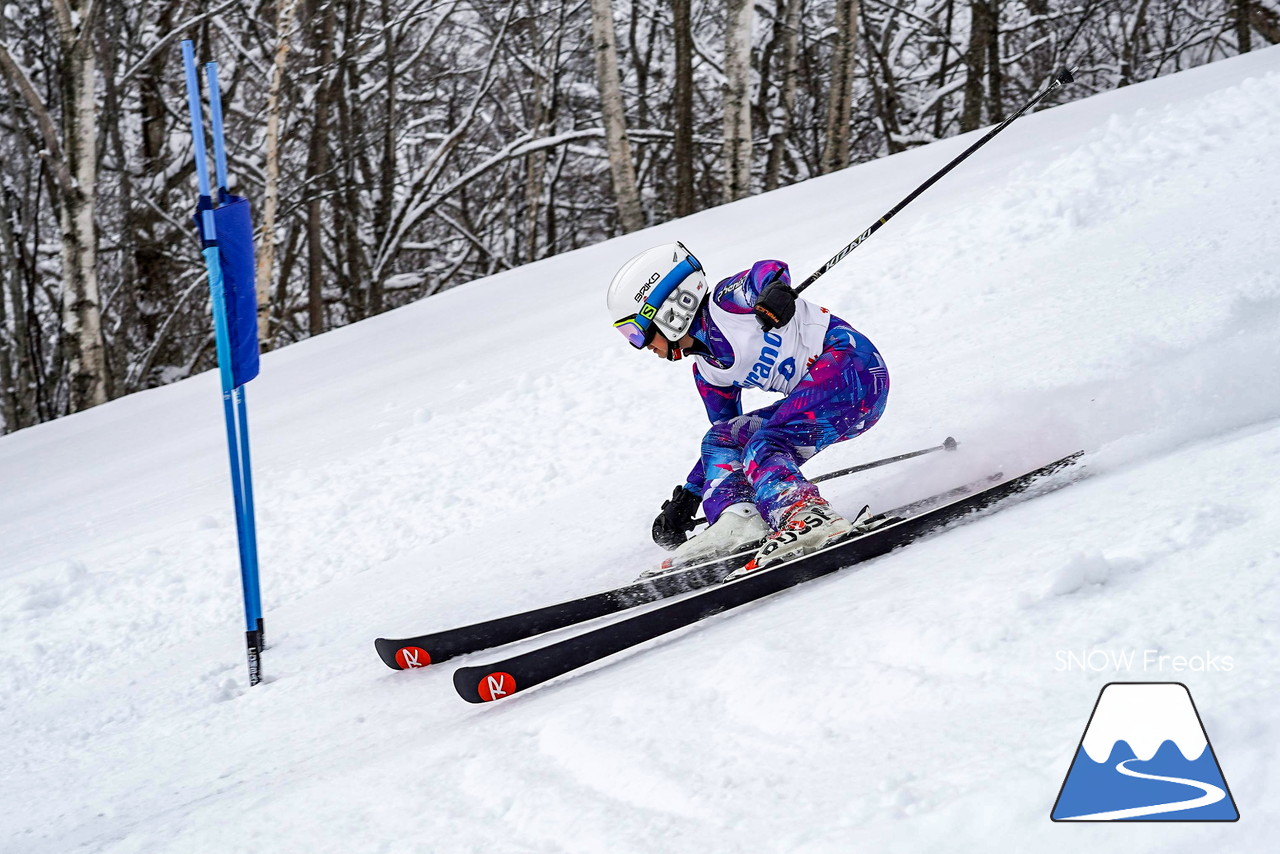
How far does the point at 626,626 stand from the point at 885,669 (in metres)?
1.01

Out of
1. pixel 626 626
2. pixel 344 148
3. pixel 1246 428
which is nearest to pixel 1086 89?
pixel 344 148

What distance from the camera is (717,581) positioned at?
3.50m

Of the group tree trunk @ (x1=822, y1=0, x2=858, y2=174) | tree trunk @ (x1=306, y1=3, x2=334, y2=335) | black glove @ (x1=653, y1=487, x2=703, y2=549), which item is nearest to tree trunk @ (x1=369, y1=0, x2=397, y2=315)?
tree trunk @ (x1=306, y1=3, x2=334, y2=335)

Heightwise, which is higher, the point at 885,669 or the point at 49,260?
the point at 49,260

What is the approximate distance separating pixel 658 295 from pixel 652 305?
→ 0.04m

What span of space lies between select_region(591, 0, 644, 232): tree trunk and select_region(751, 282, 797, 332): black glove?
7629 millimetres

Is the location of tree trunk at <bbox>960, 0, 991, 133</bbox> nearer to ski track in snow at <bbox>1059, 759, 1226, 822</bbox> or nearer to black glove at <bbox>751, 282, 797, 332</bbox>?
black glove at <bbox>751, 282, 797, 332</bbox>

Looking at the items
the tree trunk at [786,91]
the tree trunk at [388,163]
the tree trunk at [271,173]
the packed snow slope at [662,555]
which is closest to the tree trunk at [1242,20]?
the packed snow slope at [662,555]

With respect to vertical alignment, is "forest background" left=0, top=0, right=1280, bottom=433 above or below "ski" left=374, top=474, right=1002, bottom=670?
above

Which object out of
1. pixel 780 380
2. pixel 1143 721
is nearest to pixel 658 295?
pixel 780 380

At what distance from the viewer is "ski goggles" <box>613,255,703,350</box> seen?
367cm

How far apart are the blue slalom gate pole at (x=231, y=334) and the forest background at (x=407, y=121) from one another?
5.93 meters

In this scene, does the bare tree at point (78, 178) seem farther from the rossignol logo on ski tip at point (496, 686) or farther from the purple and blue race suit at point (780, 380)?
→ the rossignol logo on ski tip at point (496, 686)

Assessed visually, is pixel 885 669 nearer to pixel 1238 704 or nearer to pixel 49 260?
pixel 1238 704
